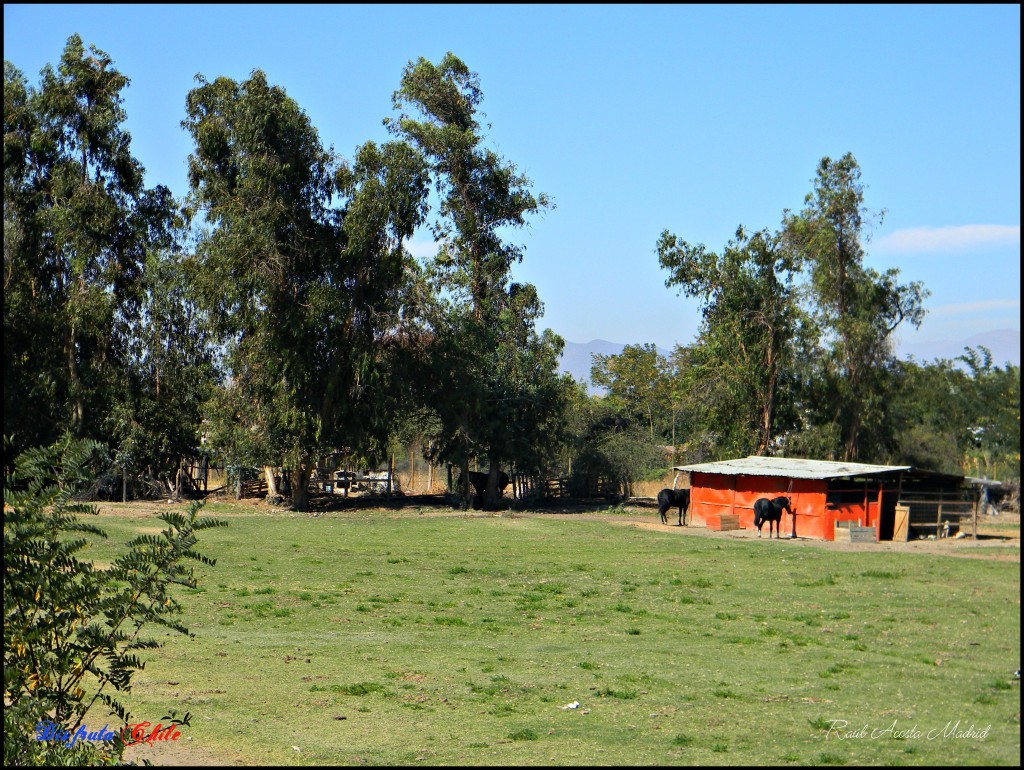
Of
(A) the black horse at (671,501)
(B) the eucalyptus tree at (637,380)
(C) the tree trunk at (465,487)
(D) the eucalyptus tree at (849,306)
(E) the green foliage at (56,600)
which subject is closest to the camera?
(E) the green foliage at (56,600)

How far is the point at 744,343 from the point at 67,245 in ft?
105

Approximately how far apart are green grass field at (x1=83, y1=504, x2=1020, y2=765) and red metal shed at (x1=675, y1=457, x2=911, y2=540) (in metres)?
8.36

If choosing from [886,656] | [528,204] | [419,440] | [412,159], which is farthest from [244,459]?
[886,656]

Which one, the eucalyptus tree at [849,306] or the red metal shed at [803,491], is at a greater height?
the eucalyptus tree at [849,306]

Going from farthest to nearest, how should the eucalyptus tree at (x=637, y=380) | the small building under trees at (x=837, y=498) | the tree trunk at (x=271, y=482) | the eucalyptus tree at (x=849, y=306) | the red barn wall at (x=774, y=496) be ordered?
the eucalyptus tree at (x=637, y=380) → the tree trunk at (x=271, y=482) → the red barn wall at (x=774, y=496) → the small building under trees at (x=837, y=498) → the eucalyptus tree at (x=849, y=306)

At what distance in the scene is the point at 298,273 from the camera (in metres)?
47.0

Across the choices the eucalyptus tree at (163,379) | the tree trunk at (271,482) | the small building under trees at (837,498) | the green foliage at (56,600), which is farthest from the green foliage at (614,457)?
the green foliage at (56,600)

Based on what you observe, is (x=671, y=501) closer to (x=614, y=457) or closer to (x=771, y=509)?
(x=771, y=509)

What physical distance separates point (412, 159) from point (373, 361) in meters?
9.18

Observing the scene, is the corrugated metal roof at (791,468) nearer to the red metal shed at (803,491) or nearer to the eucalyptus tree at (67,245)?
the red metal shed at (803,491)

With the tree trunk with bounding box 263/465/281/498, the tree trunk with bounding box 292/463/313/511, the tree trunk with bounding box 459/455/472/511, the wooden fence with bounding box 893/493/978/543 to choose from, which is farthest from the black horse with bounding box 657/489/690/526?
the tree trunk with bounding box 263/465/281/498

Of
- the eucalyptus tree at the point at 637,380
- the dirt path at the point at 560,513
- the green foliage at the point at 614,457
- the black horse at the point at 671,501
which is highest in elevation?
the eucalyptus tree at the point at 637,380

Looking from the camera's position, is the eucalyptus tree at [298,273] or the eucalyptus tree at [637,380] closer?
the eucalyptus tree at [298,273]

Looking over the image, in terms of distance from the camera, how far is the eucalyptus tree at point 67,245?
48000mm
